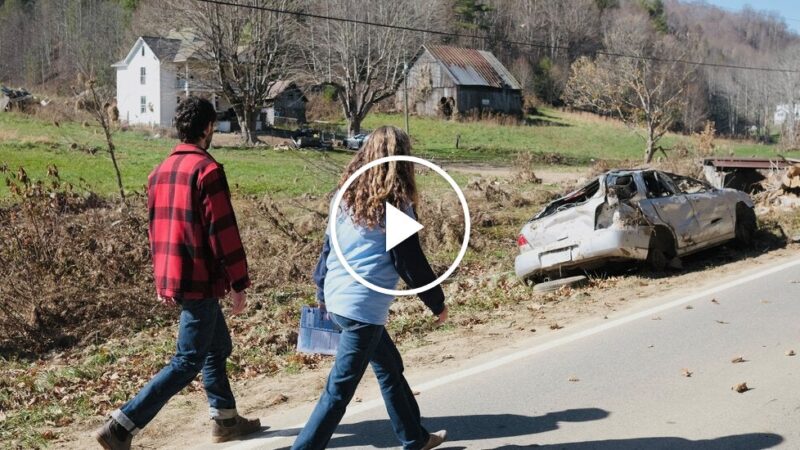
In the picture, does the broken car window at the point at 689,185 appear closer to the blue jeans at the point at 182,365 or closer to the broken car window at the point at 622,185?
the broken car window at the point at 622,185

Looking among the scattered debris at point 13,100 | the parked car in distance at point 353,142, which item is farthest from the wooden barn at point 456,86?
the scattered debris at point 13,100

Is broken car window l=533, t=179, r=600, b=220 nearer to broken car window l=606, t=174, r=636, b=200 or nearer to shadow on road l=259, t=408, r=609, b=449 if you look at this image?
broken car window l=606, t=174, r=636, b=200

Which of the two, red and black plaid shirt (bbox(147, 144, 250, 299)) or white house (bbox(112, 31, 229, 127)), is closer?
red and black plaid shirt (bbox(147, 144, 250, 299))

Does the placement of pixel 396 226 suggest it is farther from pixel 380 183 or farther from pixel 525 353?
pixel 525 353

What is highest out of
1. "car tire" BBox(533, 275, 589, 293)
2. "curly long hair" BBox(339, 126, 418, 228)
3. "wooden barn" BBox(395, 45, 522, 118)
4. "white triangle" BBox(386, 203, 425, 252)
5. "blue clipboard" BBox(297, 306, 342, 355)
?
"wooden barn" BBox(395, 45, 522, 118)

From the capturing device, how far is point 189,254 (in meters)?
5.41

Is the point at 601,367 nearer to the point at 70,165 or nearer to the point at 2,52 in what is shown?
the point at 70,165

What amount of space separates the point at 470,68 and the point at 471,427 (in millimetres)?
77260

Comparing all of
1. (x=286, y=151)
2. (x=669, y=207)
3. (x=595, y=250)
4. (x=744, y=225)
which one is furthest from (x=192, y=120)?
(x=286, y=151)

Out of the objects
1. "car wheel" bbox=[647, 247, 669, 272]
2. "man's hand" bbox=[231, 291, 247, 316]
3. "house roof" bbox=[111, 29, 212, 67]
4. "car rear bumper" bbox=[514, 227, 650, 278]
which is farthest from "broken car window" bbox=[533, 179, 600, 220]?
"house roof" bbox=[111, 29, 212, 67]

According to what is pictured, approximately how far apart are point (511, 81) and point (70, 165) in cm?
5729

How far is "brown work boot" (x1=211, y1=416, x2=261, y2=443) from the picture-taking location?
5879 mm

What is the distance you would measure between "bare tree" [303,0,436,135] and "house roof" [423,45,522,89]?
73.5 feet

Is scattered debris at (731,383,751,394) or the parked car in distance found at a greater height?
Result: the parked car in distance
